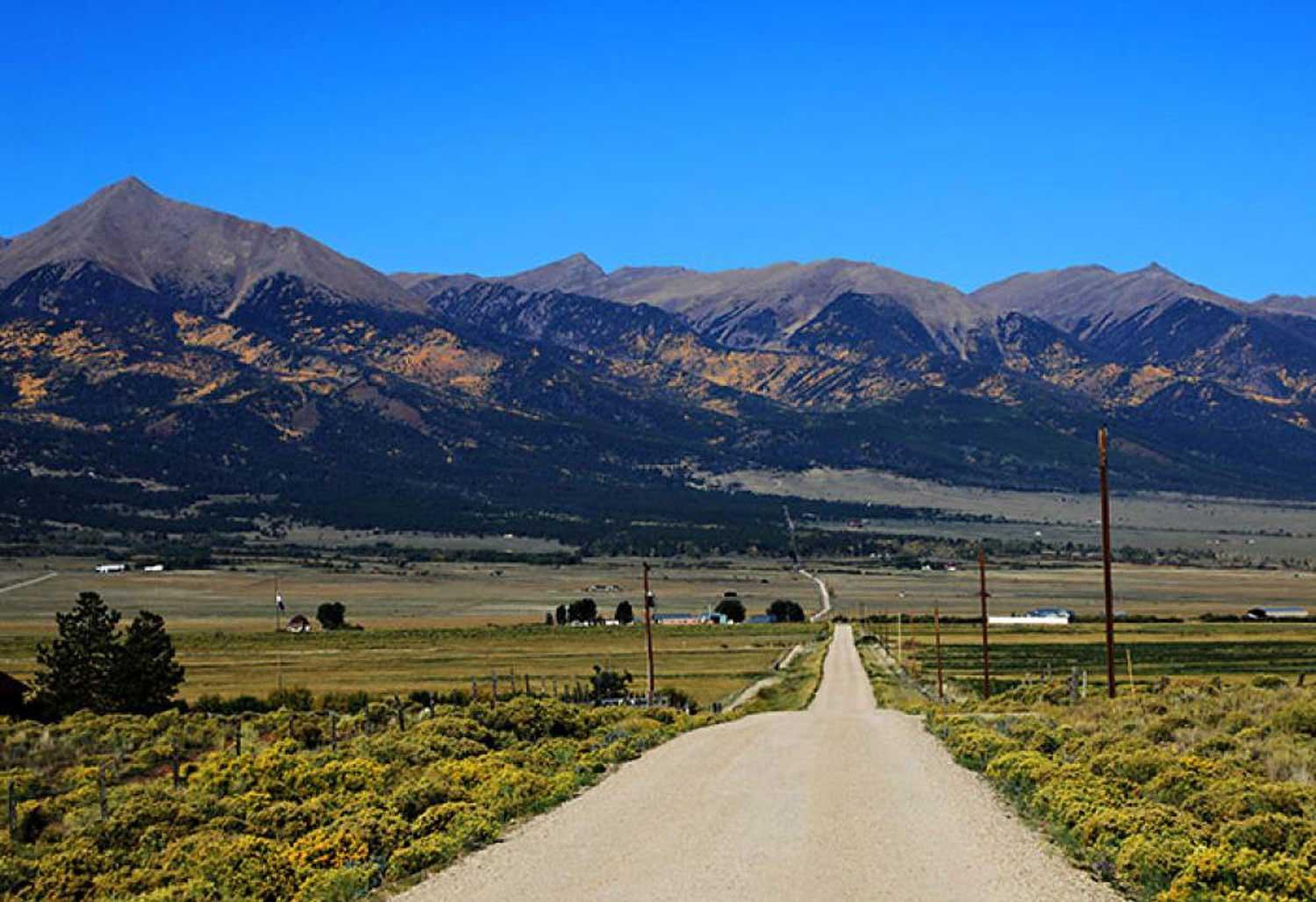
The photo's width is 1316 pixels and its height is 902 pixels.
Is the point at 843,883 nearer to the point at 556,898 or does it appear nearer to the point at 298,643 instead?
the point at 556,898

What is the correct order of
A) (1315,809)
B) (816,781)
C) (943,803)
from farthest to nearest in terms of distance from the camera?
(816,781) < (943,803) < (1315,809)

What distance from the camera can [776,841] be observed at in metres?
19.6

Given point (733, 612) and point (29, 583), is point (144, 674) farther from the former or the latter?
point (29, 583)

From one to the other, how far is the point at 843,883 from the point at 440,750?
51.6 ft

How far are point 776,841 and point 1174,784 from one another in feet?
25.1

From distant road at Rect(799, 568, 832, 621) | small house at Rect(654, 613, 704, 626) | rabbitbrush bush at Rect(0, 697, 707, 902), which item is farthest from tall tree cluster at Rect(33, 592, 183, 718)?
distant road at Rect(799, 568, 832, 621)

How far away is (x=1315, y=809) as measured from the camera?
69.5 feet

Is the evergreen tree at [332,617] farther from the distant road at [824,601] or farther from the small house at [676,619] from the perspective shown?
the distant road at [824,601]

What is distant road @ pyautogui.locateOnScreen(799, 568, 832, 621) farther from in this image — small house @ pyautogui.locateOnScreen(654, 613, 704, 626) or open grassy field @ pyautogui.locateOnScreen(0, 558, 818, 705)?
small house @ pyautogui.locateOnScreen(654, 613, 704, 626)

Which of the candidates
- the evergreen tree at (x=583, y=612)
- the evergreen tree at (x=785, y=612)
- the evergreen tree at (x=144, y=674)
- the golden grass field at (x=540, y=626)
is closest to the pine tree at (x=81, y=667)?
the evergreen tree at (x=144, y=674)

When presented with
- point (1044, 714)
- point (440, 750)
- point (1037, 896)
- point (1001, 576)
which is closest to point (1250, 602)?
point (1001, 576)

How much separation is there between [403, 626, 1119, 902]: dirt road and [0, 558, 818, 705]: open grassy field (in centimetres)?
3947

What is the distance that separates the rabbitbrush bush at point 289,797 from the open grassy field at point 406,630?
28.0 m

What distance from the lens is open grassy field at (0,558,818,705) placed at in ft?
270
